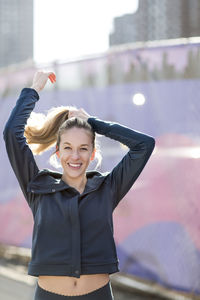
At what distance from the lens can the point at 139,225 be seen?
4.45 m

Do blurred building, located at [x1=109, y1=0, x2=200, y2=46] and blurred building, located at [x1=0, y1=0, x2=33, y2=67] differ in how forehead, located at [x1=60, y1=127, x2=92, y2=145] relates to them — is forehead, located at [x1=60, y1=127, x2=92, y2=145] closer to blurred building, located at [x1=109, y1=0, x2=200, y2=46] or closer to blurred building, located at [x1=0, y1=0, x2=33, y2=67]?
blurred building, located at [x1=109, y1=0, x2=200, y2=46]

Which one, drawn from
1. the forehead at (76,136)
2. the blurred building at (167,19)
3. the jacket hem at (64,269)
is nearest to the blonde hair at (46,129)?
the forehead at (76,136)

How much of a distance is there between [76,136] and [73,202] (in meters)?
0.33

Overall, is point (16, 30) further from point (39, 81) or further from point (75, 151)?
point (75, 151)

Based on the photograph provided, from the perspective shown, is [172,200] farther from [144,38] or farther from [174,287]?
[144,38]

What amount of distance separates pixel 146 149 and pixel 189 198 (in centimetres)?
178

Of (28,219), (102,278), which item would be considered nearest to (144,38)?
(28,219)

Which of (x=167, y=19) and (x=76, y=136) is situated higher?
(x=167, y=19)

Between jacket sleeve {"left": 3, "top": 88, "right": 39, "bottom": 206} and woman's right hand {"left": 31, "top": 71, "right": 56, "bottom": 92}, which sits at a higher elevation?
woman's right hand {"left": 31, "top": 71, "right": 56, "bottom": 92}

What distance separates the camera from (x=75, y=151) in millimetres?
2357

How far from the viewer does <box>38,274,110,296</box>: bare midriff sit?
2.23 metres

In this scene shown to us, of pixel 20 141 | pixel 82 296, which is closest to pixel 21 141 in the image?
pixel 20 141

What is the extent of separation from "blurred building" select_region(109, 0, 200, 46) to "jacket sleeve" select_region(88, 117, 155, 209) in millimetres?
30874

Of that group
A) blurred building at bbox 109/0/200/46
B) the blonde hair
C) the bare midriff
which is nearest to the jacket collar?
the blonde hair
